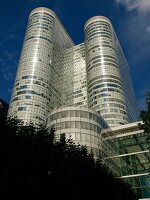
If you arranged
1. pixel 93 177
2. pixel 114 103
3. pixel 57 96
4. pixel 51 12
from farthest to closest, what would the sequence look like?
1. pixel 51 12
2. pixel 57 96
3. pixel 114 103
4. pixel 93 177

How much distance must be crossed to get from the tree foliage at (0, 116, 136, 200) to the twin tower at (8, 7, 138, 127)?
81.3 meters

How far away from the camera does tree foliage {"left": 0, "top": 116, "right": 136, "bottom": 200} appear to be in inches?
805

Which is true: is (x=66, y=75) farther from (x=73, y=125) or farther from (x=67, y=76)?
(x=73, y=125)

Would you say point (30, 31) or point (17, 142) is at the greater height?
point (30, 31)

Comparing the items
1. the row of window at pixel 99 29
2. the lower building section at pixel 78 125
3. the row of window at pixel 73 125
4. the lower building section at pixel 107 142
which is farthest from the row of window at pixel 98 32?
the row of window at pixel 73 125

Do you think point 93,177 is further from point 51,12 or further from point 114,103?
point 51,12

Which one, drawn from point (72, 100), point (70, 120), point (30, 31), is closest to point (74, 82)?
point (72, 100)

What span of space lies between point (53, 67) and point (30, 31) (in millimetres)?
26385

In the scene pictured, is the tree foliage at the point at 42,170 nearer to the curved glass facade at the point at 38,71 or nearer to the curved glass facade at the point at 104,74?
the curved glass facade at the point at 38,71

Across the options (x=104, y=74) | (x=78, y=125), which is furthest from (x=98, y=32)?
(x=78, y=125)

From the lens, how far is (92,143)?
49219mm

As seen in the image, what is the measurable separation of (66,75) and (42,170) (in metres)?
139

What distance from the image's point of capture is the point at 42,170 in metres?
22.5

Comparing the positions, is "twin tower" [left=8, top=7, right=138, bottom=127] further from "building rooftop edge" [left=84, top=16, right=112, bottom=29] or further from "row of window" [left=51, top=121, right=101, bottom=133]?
"row of window" [left=51, top=121, right=101, bottom=133]
